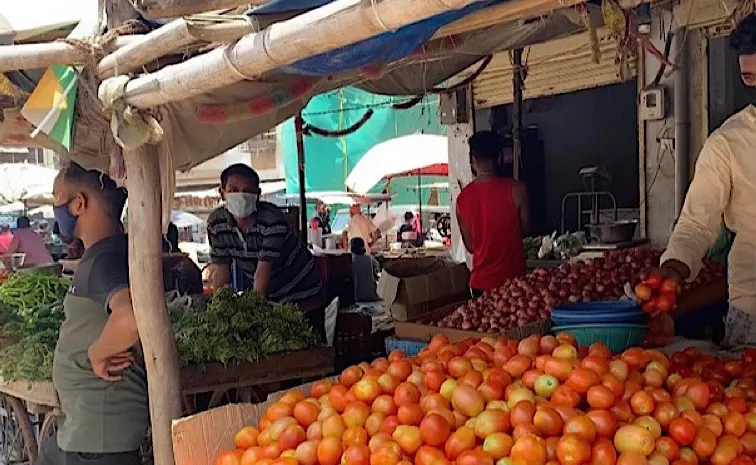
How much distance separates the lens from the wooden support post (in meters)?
3.17

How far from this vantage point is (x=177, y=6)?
2.26m

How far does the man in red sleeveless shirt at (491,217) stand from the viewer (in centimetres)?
502

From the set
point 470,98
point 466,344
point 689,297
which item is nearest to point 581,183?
point 470,98

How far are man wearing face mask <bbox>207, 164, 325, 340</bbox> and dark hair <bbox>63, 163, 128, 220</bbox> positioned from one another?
62.4 inches

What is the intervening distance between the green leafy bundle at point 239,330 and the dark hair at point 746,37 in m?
2.55

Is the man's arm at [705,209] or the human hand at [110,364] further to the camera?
the human hand at [110,364]

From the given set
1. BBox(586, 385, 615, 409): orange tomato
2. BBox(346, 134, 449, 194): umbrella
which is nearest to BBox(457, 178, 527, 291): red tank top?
BBox(586, 385, 615, 409): orange tomato

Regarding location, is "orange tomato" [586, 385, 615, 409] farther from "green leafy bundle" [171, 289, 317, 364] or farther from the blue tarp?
"green leafy bundle" [171, 289, 317, 364]

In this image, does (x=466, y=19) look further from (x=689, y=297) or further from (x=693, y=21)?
(x=693, y=21)

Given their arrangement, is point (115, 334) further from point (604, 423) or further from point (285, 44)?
point (604, 423)

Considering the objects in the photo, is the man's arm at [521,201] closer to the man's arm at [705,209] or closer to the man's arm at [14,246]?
the man's arm at [705,209]

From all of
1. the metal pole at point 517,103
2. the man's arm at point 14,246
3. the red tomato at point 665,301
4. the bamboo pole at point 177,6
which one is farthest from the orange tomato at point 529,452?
the man's arm at point 14,246

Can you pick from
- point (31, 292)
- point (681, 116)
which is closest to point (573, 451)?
point (31, 292)

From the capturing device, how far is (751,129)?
3.03 metres
